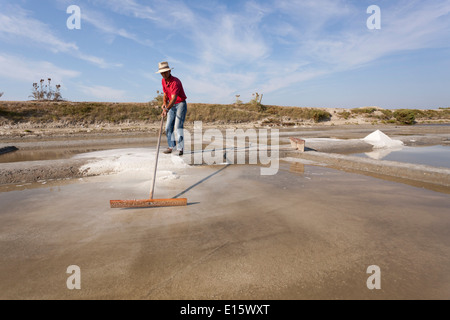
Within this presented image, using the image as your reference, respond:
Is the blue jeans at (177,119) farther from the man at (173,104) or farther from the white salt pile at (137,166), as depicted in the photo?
the white salt pile at (137,166)

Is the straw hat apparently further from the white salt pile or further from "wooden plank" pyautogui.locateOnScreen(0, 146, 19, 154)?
"wooden plank" pyautogui.locateOnScreen(0, 146, 19, 154)

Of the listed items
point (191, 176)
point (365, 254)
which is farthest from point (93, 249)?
point (191, 176)

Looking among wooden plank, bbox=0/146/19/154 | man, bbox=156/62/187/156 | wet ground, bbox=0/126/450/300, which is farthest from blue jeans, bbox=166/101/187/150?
wooden plank, bbox=0/146/19/154

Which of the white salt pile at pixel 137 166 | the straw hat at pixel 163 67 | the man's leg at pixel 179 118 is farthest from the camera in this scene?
the man's leg at pixel 179 118

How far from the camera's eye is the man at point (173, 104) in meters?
4.60

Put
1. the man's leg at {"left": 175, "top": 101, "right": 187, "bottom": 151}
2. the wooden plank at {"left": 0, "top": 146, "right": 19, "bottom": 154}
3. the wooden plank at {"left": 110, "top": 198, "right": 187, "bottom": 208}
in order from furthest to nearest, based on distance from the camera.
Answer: the wooden plank at {"left": 0, "top": 146, "right": 19, "bottom": 154} < the man's leg at {"left": 175, "top": 101, "right": 187, "bottom": 151} < the wooden plank at {"left": 110, "top": 198, "right": 187, "bottom": 208}

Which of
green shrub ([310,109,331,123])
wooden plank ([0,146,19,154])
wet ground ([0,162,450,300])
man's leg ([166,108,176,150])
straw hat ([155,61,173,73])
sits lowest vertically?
wet ground ([0,162,450,300])

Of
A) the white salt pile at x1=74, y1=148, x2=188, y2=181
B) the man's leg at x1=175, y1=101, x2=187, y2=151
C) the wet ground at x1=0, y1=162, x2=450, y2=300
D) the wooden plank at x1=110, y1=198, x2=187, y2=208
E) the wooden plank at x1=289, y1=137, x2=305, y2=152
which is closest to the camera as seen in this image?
the wet ground at x1=0, y1=162, x2=450, y2=300

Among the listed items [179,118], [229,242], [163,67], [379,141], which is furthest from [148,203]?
[379,141]

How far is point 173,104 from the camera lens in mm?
4824

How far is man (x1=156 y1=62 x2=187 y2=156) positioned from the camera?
4602 mm

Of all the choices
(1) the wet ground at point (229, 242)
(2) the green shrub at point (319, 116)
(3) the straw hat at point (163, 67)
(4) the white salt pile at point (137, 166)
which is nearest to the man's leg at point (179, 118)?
(4) the white salt pile at point (137, 166)

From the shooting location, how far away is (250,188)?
10.9 ft
